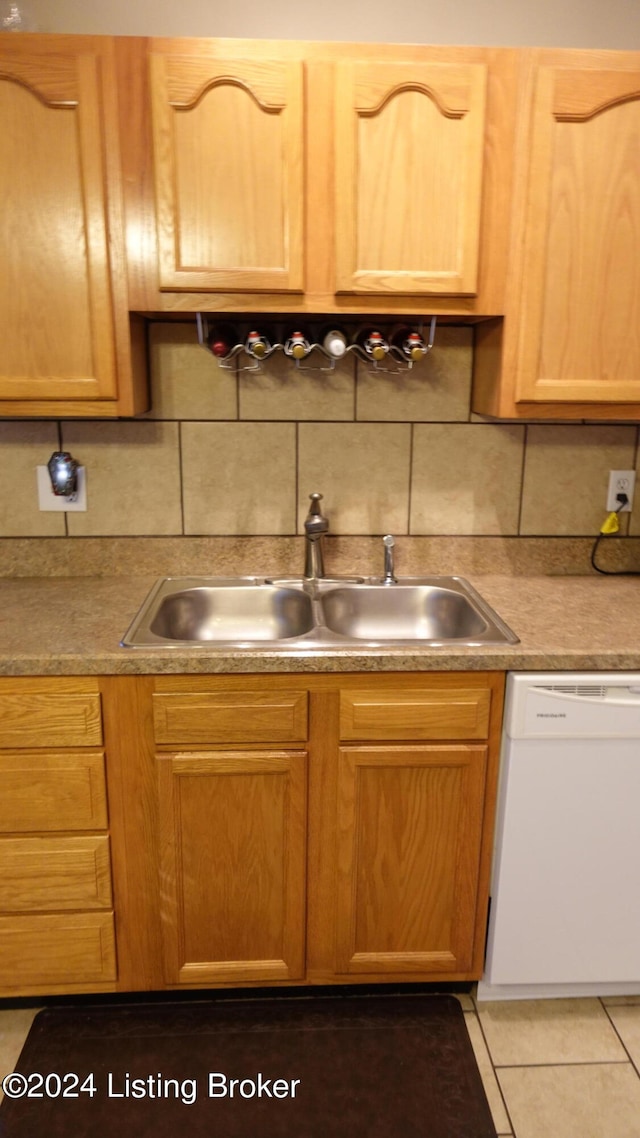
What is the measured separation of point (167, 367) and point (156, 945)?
53.0 inches

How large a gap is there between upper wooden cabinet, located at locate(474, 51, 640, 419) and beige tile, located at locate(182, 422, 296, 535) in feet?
1.89

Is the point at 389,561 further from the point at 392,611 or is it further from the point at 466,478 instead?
the point at 466,478

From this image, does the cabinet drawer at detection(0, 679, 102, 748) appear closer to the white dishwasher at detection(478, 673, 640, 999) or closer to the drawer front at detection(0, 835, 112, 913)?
the drawer front at detection(0, 835, 112, 913)

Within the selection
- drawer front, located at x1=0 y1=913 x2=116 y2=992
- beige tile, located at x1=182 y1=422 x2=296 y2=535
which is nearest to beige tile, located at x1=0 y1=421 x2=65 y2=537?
beige tile, located at x1=182 y1=422 x2=296 y2=535

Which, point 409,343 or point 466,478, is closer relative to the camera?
point 409,343

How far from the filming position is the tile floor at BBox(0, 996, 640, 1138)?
5.01ft

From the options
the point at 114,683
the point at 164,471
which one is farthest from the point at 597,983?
the point at 164,471

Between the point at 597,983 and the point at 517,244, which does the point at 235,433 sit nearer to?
the point at 517,244

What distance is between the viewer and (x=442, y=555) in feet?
6.95

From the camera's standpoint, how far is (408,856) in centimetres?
169

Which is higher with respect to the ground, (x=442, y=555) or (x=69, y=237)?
(x=69, y=237)

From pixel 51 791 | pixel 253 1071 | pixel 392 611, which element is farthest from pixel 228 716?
pixel 253 1071

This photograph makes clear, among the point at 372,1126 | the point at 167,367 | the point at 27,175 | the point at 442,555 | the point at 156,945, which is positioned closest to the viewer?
the point at 372,1126

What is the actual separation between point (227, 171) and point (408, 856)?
148 cm
